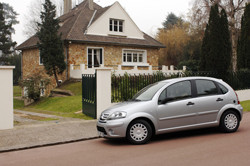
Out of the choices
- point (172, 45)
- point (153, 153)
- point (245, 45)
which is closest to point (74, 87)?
point (245, 45)

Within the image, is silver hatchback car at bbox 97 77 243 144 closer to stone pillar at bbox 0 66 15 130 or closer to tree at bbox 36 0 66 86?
stone pillar at bbox 0 66 15 130

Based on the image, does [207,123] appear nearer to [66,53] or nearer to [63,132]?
[63,132]

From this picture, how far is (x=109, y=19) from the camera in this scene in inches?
1161

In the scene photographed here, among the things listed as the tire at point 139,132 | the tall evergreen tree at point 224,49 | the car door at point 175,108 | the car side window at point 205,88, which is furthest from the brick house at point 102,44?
the tire at point 139,132

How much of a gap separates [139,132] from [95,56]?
70.9 ft

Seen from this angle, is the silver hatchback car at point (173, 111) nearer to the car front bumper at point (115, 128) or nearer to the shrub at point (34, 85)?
the car front bumper at point (115, 128)

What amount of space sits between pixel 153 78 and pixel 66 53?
14.0m

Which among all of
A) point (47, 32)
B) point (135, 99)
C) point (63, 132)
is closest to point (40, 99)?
point (47, 32)

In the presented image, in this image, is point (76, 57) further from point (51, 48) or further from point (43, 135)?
point (43, 135)

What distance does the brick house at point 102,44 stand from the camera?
27031mm

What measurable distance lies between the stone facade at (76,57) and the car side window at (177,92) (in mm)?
17048

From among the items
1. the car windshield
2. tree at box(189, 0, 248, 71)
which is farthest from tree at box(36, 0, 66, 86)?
tree at box(189, 0, 248, 71)

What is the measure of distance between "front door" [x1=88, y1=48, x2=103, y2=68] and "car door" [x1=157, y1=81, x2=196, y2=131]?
20422 millimetres

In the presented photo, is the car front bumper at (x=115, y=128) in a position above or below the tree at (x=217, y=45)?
below
